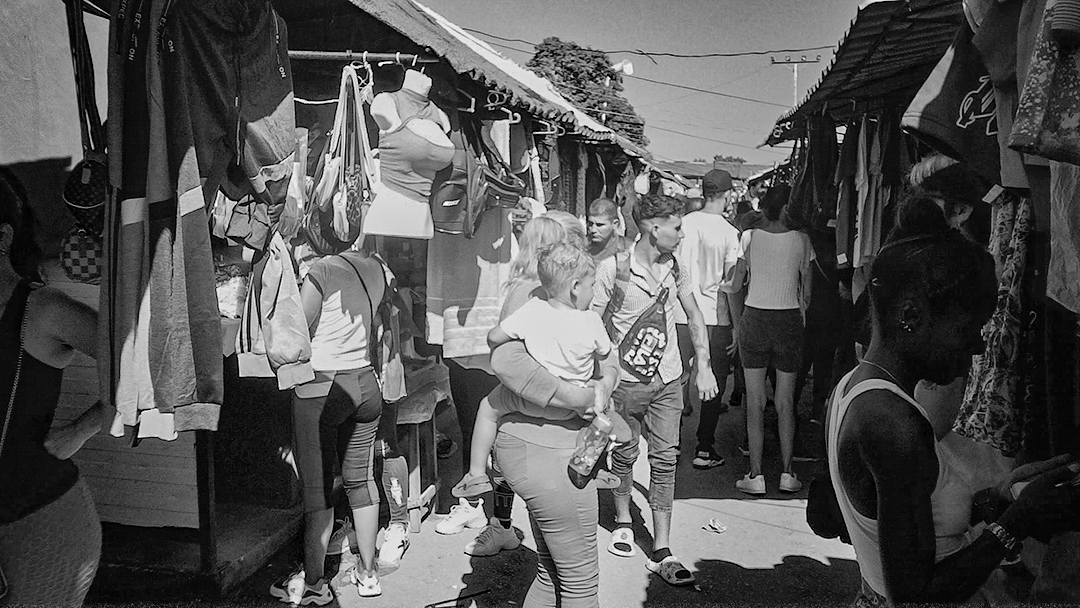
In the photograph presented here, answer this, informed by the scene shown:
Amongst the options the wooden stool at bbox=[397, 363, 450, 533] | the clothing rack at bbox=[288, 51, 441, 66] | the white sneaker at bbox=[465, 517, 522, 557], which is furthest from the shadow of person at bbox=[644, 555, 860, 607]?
the clothing rack at bbox=[288, 51, 441, 66]

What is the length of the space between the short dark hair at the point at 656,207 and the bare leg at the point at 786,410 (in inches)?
69.6

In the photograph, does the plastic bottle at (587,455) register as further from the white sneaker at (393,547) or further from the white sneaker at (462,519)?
the white sneaker at (462,519)

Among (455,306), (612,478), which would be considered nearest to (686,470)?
(612,478)

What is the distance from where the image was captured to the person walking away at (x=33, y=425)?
201 cm

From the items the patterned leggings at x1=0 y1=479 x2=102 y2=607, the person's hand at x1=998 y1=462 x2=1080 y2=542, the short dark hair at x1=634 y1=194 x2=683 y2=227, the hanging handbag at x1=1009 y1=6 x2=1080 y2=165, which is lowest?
the patterned leggings at x1=0 y1=479 x2=102 y2=607

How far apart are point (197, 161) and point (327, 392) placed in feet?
5.84

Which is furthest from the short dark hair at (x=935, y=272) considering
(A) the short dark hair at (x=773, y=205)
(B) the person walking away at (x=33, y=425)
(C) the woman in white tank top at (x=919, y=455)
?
(A) the short dark hair at (x=773, y=205)

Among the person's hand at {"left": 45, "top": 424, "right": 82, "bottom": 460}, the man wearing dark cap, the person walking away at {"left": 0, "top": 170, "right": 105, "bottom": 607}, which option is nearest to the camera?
the person walking away at {"left": 0, "top": 170, "right": 105, "bottom": 607}

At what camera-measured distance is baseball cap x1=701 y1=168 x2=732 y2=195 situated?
6152 millimetres

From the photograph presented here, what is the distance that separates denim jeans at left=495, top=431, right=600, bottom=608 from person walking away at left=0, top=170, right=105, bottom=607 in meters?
1.43

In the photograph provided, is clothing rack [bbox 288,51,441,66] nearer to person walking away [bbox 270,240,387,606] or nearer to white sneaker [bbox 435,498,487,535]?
person walking away [bbox 270,240,387,606]

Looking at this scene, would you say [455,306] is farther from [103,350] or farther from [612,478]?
[103,350]

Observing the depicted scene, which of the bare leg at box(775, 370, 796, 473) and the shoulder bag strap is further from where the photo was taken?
the bare leg at box(775, 370, 796, 473)

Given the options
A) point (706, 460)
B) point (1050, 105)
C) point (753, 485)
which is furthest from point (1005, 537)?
point (706, 460)
